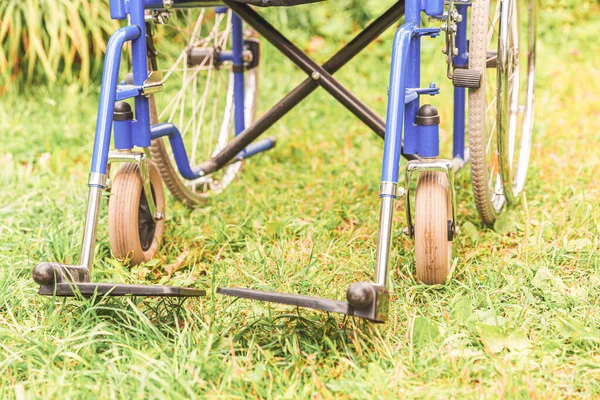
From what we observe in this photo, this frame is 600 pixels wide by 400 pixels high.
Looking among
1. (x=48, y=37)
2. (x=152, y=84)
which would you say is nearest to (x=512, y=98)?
(x=152, y=84)

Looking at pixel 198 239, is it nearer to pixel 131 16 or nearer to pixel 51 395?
pixel 131 16

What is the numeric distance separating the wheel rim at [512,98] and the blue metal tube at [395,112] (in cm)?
43

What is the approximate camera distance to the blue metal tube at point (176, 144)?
71.6 inches

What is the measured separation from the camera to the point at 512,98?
7.45ft

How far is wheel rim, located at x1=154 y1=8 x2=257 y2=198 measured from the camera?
2303 mm

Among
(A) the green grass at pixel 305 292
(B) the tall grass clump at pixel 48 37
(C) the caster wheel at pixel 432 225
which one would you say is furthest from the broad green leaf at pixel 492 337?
(B) the tall grass clump at pixel 48 37

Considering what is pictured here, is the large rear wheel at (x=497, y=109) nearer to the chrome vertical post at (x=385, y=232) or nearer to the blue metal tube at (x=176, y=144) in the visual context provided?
the chrome vertical post at (x=385, y=232)

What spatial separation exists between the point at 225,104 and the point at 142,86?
0.89 metres

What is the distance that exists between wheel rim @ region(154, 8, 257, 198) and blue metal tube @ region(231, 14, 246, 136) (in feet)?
0.22

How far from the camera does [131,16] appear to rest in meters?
1.72

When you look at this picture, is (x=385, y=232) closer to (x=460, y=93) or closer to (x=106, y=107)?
(x=106, y=107)

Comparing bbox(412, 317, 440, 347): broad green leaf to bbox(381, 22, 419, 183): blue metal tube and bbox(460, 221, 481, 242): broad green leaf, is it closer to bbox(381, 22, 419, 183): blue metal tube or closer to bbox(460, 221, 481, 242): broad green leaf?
bbox(381, 22, 419, 183): blue metal tube

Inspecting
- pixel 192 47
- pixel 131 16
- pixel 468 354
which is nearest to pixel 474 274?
pixel 468 354

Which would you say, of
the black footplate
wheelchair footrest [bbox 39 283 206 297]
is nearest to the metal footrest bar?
wheelchair footrest [bbox 39 283 206 297]
